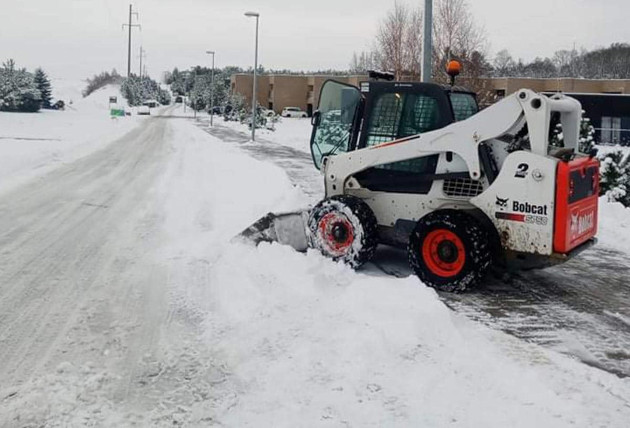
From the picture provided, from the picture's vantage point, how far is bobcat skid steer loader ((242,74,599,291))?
6281 millimetres

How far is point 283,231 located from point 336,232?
926 mm

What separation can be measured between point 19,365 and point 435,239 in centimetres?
413

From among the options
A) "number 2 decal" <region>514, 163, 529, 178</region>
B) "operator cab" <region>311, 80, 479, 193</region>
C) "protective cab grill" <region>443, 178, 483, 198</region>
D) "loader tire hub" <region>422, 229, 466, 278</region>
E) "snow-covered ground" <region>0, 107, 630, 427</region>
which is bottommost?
"snow-covered ground" <region>0, 107, 630, 427</region>

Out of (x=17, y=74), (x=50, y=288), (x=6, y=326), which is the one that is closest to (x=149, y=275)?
(x=50, y=288)

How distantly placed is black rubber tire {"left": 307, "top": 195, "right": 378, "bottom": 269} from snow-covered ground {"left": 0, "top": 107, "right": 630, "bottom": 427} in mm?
166

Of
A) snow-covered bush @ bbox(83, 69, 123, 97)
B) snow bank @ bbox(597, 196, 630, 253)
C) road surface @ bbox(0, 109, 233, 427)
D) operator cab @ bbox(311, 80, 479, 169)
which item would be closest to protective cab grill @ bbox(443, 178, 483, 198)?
operator cab @ bbox(311, 80, 479, 169)

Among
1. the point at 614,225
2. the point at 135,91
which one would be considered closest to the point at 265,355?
the point at 614,225

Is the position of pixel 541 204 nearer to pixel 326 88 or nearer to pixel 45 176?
pixel 326 88

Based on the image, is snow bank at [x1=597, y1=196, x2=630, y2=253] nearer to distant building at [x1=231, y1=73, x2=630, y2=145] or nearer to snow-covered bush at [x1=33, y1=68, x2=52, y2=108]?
distant building at [x1=231, y1=73, x2=630, y2=145]

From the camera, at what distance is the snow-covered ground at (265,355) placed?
4035mm

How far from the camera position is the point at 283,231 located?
8.06 meters

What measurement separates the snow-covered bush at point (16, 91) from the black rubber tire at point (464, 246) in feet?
217

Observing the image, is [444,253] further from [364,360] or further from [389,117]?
[364,360]

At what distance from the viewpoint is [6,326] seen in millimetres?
5477
